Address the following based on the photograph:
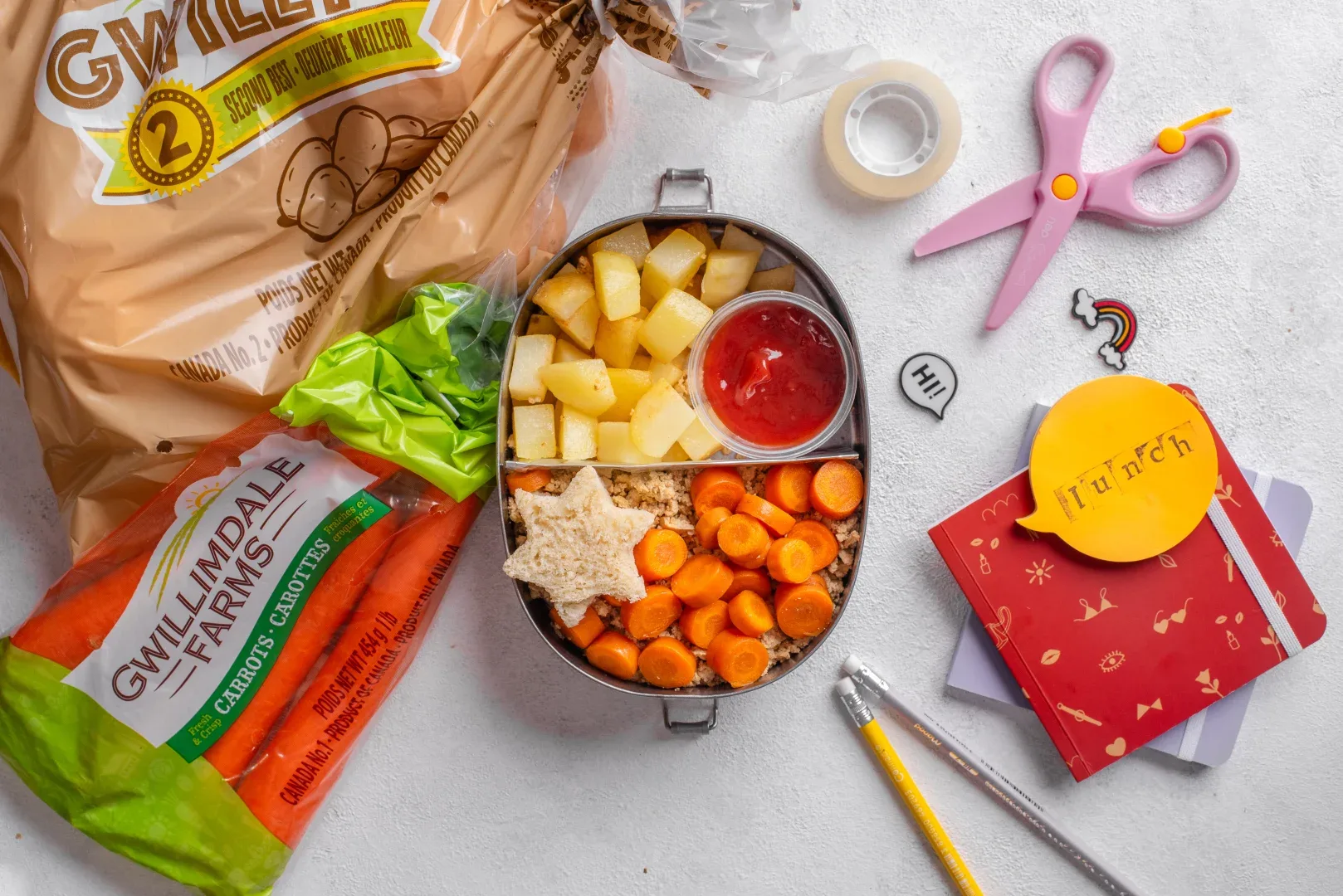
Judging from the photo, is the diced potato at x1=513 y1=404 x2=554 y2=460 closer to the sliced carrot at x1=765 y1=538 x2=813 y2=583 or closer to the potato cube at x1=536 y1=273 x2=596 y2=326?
the potato cube at x1=536 y1=273 x2=596 y2=326

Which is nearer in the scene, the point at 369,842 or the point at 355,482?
the point at 355,482

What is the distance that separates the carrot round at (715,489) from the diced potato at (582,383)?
0.17 metres

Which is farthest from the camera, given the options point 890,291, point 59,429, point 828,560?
point 890,291

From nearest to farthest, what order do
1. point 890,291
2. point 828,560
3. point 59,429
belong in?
point 59,429 → point 828,560 → point 890,291

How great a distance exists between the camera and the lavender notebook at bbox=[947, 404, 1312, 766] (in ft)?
4.38

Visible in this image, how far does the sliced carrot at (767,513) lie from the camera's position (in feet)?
3.91

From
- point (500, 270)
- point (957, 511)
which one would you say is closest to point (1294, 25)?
point (957, 511)

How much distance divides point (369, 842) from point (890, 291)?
119 centimetres

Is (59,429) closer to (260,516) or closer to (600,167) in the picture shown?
(260,516)

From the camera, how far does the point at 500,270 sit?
3.94 ft

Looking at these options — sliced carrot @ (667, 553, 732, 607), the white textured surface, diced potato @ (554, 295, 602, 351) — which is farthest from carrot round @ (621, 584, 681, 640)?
diced potato @ (554, 295, 602, 351)

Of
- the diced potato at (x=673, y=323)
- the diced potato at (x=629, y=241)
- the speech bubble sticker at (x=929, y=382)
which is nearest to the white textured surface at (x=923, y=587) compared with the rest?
the speech bubble sticker at (x=929, y=382)

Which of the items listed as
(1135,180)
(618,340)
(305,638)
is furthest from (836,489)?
(305,638)

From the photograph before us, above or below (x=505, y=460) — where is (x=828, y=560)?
below
